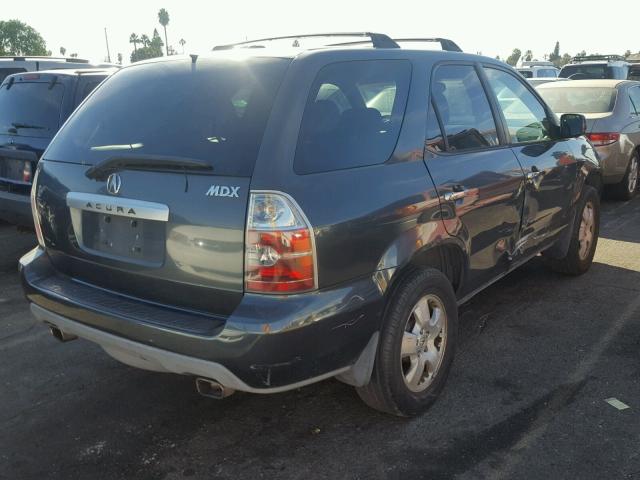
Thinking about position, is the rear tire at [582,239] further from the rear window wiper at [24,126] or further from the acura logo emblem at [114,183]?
the rear window wiper at [24,126]

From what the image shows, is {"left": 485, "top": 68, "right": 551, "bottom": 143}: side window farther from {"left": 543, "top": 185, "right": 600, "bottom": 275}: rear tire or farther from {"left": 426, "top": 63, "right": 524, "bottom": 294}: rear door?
{"left": 543, "top": 185, "right": 600, "bottom": 275}: rear tire

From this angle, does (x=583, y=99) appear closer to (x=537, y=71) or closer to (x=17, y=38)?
(x=537, y=71)

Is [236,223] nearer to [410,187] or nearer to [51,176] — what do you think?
[410,187]

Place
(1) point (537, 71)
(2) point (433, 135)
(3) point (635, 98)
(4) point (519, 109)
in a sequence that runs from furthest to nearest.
A: (1) point (537, 71)
(3) point (635, 98)
(4) point (519, 109)
(2) point (433, 135)

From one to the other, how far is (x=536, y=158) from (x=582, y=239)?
1.42 metres

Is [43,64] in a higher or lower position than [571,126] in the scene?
higher

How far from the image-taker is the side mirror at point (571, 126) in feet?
15.4

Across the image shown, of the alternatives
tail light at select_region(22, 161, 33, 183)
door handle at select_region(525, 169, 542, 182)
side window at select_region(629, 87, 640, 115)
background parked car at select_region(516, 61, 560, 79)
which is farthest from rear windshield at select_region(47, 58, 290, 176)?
background parked car at select_region(516, 61, 560, 79)

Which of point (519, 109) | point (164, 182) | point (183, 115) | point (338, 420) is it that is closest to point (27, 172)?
point (183, 115)

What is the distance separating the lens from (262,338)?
95.7 inches

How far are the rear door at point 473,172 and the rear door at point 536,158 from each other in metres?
0.18

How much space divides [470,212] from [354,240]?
1.06 m

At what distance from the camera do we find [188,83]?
2.94m

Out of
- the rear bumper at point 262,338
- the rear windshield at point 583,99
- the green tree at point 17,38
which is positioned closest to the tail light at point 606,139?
the rear windshield at point 583,99
